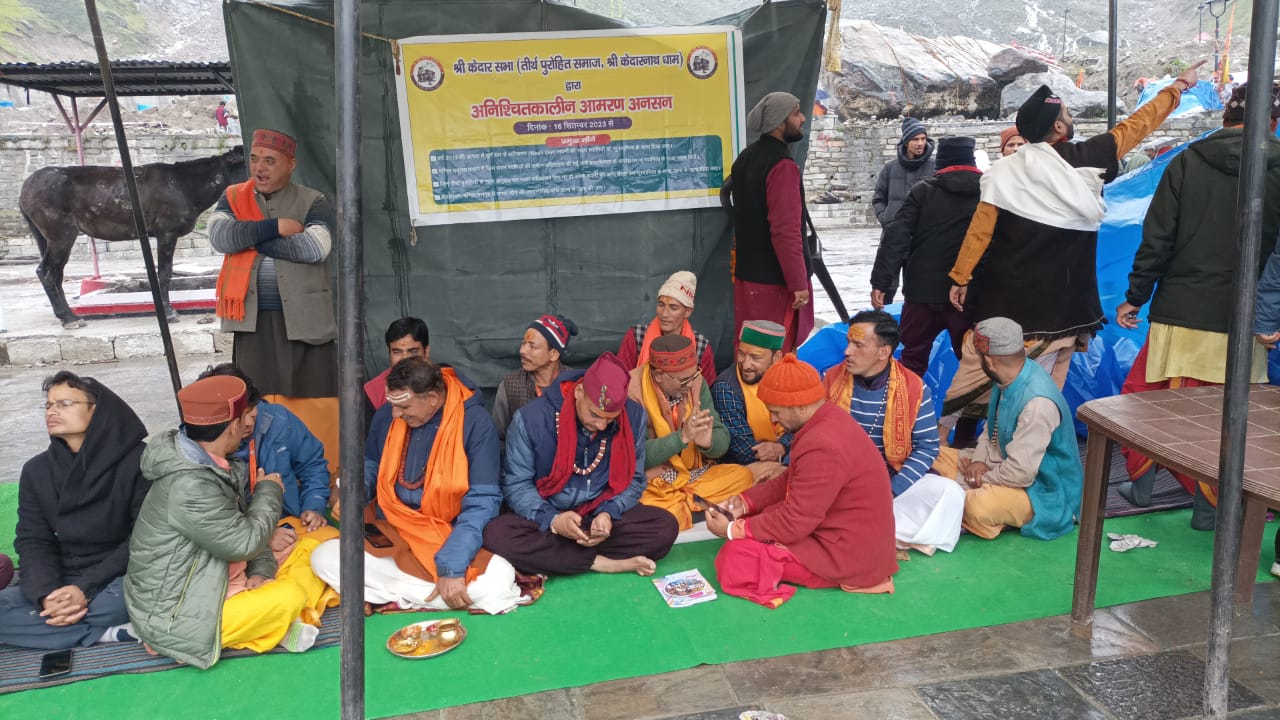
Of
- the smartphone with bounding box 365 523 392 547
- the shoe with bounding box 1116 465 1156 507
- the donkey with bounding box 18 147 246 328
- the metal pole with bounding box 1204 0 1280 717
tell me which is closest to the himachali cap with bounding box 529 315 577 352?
the smartphone with bounding box 365 523 392 547

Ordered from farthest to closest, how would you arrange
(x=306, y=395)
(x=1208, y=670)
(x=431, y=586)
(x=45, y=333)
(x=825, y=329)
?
(x=45, y=333), (x=825, y=329), (x=306, y=395), (x=431, y=586), (x=1208, y=670)

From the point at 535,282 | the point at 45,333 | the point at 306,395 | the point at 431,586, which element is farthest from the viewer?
the point at 45,333

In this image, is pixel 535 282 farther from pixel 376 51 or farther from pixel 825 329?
pixel 825 329

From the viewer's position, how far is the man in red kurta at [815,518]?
3.32 metres

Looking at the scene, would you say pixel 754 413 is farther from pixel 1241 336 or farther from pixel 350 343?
pixel 350 343

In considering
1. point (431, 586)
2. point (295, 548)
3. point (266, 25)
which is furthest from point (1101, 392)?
point (266, 25)

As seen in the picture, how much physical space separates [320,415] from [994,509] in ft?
10.8

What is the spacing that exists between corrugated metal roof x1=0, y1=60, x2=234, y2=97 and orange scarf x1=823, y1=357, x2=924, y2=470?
5.58 metres

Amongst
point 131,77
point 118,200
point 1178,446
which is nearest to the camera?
point 1178,446

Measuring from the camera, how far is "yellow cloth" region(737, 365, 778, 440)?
442 centimetres

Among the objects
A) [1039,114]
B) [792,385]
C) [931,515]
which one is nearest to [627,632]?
[792,385]

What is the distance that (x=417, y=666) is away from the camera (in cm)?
298

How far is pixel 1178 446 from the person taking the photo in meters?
2.69

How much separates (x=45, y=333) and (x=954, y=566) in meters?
8.11
